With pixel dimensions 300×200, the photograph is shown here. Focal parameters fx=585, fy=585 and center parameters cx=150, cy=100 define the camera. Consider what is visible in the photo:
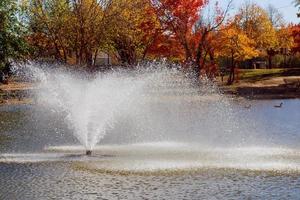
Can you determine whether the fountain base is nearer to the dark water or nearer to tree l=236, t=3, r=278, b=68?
the dark water

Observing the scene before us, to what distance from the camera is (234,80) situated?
59.8m

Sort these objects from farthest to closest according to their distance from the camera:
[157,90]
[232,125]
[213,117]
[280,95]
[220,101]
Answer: [157,90]
[280,95]
[220,101]
[213,117]
[232,125]

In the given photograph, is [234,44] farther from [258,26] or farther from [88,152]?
[88,152]

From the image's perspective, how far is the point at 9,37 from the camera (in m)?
45.6

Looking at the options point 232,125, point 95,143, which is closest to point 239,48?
point 232,125

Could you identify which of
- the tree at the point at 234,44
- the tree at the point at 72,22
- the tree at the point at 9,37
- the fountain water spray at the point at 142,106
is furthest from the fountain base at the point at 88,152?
the tree at the point at 234,44

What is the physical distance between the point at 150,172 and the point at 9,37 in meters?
33.1

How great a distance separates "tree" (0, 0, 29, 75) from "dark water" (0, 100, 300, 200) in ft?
77.2

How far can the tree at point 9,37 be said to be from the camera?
149ft

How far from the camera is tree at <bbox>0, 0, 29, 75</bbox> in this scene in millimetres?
45375

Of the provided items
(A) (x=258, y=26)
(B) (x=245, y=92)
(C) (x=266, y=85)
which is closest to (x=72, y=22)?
(B) (x=245, y=92)

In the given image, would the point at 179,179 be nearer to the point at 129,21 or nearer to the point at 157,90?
the point at 157,90

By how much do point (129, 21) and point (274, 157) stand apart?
125 ft

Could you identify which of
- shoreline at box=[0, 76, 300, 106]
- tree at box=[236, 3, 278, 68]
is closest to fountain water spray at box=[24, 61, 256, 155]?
shoreline at box=[0, 76, 300, 106]
